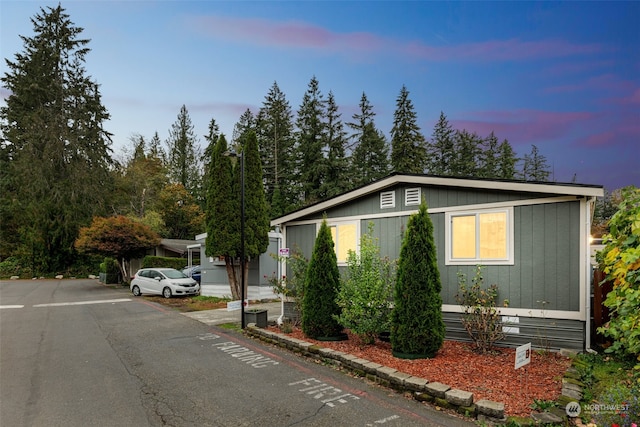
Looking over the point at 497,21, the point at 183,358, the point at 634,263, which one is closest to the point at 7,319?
the point at 183,358

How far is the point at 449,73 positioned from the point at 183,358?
16457 millimetres

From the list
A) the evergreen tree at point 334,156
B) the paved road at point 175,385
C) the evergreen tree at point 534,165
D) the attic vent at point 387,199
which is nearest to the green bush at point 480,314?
the attic vent at point 387,199

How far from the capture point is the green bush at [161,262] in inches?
890

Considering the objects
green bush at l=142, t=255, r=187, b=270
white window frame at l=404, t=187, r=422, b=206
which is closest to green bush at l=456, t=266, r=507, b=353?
white window frame at l=404, t=187, r=422, b=206

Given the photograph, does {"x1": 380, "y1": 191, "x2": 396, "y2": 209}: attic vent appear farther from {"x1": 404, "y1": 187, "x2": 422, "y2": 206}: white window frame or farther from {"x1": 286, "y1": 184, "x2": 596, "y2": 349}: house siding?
{"x1": 286, "y1": 184, "x2": 596, "y2": 349}: house siding

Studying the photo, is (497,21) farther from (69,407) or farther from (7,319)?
(7,319)

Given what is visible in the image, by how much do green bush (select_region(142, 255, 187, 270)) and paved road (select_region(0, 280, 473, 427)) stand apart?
12902 mm

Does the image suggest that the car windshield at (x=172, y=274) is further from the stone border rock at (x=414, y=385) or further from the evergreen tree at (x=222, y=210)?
the stone border rock at (x=414, y=385)

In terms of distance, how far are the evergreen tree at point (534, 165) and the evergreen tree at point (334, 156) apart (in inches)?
969

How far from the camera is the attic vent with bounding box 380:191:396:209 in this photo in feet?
28.2

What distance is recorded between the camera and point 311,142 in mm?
33438

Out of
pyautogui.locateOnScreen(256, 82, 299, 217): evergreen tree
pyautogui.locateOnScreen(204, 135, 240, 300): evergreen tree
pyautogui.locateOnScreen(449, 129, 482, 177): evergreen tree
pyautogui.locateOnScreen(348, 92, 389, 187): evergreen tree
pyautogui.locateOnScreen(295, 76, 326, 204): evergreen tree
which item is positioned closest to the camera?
pyautogui.locateOnScreen(204, 135, 240, 300): evergreen tree

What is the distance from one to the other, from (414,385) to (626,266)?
3.04 m

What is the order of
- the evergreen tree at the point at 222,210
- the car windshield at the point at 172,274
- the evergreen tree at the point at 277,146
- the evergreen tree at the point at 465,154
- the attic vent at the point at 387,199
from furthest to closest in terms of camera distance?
the evergreen tree at the point at 465,154 < the evergreen tree at the point at 277,146 < the car windshield at the point at 172,274 < the evergreen tree at the point at 222,210 < the attic vent at the point at 387,199
